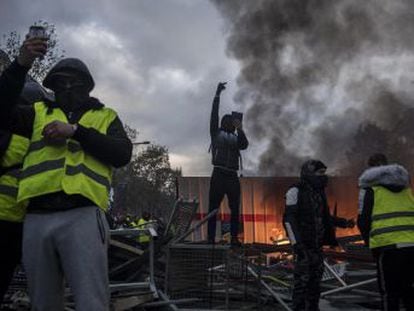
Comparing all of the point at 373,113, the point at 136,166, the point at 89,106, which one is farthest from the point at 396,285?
the point at 136,166

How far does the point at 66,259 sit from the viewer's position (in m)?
3.01

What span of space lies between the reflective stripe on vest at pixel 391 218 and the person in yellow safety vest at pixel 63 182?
137 inches

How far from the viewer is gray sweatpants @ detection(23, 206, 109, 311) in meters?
2.98

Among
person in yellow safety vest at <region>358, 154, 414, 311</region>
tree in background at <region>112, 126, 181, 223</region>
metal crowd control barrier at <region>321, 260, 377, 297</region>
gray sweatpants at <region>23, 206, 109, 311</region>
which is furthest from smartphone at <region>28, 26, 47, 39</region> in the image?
tree in background at <region>112, 126, 181, 223</region>

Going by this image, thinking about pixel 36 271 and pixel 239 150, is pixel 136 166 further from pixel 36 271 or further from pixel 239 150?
pixel 36 271


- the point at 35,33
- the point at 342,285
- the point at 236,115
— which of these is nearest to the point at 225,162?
the point at 236,115

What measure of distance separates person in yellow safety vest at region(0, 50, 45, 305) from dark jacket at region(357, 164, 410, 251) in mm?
3803

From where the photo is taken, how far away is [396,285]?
5.66 m

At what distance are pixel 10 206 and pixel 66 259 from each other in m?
0.76

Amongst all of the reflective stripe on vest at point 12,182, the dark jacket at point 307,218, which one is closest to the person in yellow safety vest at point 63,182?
the reflective stripe on vest at point 12,182

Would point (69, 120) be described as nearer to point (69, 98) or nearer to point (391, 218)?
point (69, 98)

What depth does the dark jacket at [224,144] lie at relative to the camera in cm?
873

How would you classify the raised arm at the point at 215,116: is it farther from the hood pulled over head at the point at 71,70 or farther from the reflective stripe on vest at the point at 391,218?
the hood pulled over head at the point at 71,70

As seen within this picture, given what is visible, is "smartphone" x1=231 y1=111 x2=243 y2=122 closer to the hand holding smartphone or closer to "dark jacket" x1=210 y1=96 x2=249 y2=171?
"dark jacket" x1=210 y1=96 x2=249 y2=171
